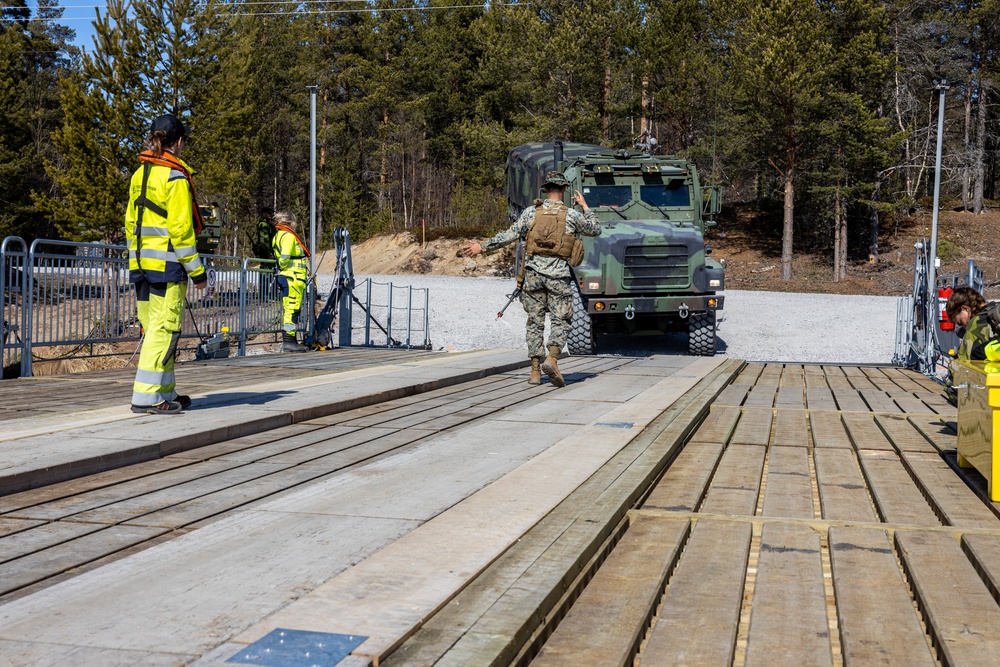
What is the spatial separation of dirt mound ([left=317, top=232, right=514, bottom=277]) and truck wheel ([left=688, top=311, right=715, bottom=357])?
21.8m

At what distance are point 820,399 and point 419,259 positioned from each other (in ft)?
112

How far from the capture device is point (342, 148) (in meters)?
59.5

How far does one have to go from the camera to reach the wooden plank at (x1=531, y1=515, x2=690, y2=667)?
8.60 feet

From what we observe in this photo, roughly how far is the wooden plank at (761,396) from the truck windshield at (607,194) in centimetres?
649

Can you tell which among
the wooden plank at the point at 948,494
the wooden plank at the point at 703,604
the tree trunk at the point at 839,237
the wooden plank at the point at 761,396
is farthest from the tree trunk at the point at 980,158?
the wooden plank at the point at 703,604

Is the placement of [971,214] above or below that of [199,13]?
below

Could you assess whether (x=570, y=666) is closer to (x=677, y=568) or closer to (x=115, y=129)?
(x=677, y=568)

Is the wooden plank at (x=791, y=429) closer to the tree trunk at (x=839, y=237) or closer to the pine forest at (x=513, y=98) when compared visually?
the pine forest at (x=513, y=98)

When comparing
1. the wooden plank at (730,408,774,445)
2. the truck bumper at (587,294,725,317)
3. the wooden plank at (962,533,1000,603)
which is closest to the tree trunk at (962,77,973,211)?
the truck bumper at (587,294,725,317)

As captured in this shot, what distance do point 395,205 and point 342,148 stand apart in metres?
5.65

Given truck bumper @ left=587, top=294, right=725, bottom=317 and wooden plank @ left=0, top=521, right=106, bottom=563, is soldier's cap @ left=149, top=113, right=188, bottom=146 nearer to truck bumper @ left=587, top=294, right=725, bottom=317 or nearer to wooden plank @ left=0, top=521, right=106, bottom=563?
wooden plank @ left=0, top=521, right=106, bottom=563

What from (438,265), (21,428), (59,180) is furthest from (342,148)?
(21,428)

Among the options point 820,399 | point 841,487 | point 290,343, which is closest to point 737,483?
point 841,487

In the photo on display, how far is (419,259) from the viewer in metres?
42.7
